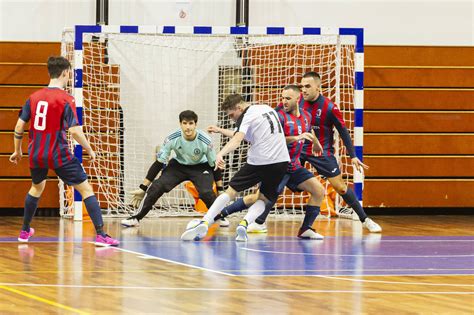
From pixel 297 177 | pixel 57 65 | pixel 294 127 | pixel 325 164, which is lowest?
pixel 297 177

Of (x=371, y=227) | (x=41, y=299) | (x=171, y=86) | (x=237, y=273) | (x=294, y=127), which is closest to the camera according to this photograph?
(x=41, y=299)

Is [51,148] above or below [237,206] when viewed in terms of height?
above

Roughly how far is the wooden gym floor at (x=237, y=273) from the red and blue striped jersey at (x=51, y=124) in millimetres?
851

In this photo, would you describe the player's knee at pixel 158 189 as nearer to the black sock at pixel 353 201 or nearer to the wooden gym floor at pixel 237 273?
the wooden gym floor at pixel 237 273

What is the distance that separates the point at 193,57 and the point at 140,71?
809 mm

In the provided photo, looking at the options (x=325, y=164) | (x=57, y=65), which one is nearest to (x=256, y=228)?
(x=325, y=164)

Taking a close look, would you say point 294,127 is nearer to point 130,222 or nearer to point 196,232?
point 196,232

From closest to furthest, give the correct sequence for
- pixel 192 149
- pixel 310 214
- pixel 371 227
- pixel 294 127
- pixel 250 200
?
pixel 310 214, pixel 294 127, pixel 250 200, pixel 371 227, pixel 192 149

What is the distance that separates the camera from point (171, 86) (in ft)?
48.1

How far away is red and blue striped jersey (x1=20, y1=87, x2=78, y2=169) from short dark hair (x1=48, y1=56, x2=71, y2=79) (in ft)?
0.50

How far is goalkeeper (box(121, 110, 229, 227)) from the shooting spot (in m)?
11.9

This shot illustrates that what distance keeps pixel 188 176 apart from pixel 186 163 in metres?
0.16

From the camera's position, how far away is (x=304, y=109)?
38.1 feet

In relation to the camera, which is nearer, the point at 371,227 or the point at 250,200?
the point at 250,200
